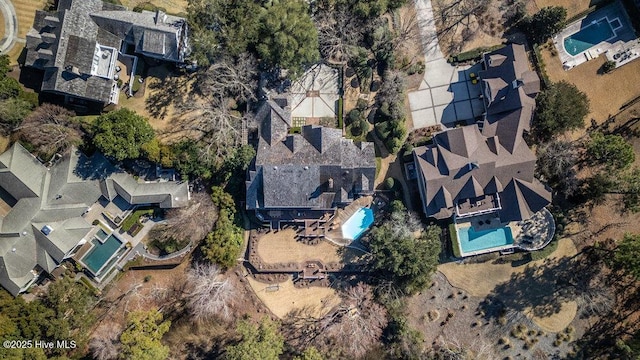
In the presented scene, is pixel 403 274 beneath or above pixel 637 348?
above

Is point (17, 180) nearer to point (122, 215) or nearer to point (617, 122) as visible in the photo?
point (122, 215)

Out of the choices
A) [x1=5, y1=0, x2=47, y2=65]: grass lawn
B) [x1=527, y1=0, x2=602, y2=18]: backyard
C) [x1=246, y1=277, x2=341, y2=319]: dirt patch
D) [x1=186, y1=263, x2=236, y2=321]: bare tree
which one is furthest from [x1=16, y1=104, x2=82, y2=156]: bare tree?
[x1=527, y1=0, x2=602, y2=18]: backyard

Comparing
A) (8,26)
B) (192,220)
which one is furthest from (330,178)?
(8,26)

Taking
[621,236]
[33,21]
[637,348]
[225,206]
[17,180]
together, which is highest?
[33,21]

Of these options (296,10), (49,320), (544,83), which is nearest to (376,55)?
(296,10)

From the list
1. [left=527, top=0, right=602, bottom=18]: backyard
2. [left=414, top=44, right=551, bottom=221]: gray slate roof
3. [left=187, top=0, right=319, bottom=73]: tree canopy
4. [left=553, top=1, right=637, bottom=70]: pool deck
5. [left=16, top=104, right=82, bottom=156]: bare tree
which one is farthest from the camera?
[left=527, top=0, right=602, bottom=18]: backyard

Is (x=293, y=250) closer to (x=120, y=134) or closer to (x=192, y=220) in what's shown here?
(x=192, y=220)

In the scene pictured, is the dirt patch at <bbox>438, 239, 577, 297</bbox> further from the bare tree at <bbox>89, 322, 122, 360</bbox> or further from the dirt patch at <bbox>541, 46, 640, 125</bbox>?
the bare tree at <bbox>89, 322, 122, 360</bbox>
